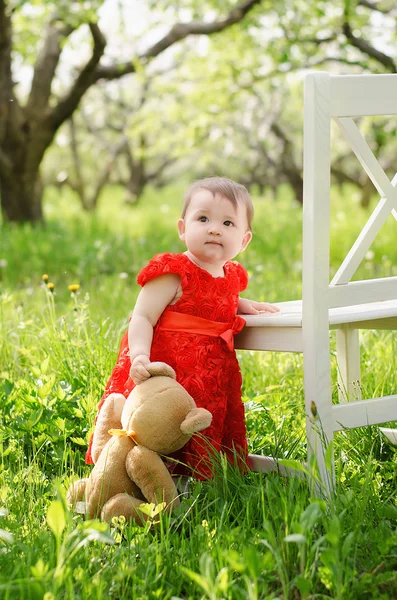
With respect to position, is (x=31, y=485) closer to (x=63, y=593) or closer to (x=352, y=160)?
(x=63, y=593)

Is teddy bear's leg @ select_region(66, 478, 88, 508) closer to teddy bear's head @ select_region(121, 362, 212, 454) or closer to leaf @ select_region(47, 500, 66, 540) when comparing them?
teddy bear's head @ select_region(121, 362, 212, 454)

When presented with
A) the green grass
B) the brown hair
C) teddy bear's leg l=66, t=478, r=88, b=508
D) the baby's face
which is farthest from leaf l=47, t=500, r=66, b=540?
the brown hair

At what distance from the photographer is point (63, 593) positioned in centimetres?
168

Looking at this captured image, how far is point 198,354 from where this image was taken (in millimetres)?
2416

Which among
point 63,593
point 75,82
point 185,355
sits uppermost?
point 75,82

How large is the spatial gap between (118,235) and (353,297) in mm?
7014

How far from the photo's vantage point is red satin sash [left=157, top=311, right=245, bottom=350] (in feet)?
7.97

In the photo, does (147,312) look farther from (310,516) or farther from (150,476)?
(310,516)

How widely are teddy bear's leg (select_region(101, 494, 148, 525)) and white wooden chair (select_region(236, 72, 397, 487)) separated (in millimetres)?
481

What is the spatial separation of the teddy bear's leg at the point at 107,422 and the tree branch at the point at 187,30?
7709 millimetres

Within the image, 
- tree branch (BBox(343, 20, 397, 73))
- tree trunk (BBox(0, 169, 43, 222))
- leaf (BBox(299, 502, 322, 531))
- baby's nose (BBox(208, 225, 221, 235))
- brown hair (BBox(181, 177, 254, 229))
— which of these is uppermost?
tree branch (BBox(343, 20, 397, 73))

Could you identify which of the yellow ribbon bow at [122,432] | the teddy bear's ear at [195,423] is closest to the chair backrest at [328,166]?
the teddy bear's ear at [195,423]

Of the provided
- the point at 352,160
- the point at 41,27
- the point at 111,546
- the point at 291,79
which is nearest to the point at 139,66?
the point at 41,27

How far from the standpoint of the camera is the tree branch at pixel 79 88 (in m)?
8.95
